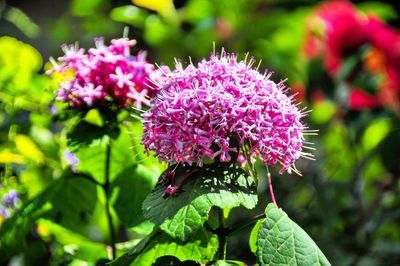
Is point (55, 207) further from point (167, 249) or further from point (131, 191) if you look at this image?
point (167, 249)

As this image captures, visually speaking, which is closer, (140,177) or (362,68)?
(140,177)

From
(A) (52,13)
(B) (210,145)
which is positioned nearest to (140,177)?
(B) (210,145)

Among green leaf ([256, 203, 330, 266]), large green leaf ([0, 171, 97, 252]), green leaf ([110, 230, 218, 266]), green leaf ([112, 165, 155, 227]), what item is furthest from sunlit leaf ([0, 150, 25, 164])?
green leaf ([256, 203, 330, 266])

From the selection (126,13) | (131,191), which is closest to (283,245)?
(131,191)

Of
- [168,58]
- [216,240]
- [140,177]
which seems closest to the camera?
[216,240]

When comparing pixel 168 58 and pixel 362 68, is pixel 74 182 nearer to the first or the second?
pixel 168 58

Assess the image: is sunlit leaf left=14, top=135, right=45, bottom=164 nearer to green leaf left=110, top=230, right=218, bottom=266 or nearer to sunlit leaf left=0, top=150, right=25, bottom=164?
sunlit leaf left=0, top=150, right=25, bottom=164

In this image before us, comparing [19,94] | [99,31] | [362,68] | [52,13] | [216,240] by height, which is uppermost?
[52,13]
